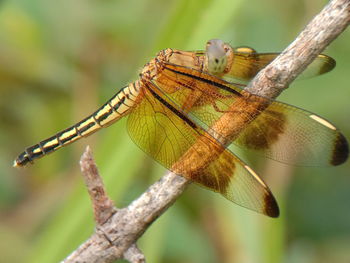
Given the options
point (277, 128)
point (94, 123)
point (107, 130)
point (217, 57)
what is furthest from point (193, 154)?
point (107, 130)

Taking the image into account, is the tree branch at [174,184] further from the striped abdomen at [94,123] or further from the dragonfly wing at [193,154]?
the striped abdomen at [94,123]

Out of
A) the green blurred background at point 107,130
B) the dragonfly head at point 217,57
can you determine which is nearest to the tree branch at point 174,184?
the dragonfly head at point 217,57

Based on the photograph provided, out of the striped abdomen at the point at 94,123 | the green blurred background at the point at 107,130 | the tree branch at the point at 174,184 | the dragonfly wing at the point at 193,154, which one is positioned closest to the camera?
the tree branch at the point at 174,184

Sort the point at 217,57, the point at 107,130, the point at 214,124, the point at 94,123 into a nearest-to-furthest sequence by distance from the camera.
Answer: the point at 214,124
the point at 217,57
the point at 94,123
the point at 107,130

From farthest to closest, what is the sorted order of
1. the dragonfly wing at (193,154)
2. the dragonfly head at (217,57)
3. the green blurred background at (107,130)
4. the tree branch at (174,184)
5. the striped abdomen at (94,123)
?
the green blurred background at (107,130), the striped abdomen at (94,123), the dragonfly head at (217,57), the dragonfly wing at (193,154), the tree branch at (174,184)

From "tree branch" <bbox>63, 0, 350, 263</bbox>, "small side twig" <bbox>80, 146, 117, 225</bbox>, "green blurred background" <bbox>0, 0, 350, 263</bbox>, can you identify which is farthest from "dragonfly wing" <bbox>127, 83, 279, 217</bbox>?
"green blurred background" <bbox>0, 0, 350, 263</bbox>

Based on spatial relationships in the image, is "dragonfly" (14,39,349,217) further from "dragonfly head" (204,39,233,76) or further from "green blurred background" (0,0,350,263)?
"green blurred background" (0,0,350,263)

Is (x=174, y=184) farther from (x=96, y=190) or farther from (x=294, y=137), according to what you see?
(x=294, y=137)
